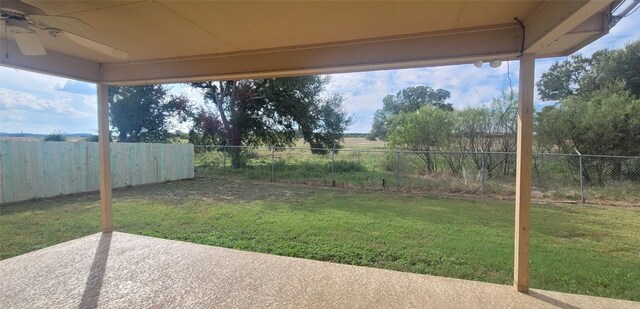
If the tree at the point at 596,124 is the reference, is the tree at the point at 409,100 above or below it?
above

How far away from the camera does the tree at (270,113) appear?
11.8m

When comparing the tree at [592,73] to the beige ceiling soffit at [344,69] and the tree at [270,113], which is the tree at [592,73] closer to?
the tree at [270,113]

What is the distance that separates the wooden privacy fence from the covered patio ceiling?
4246 millimetres

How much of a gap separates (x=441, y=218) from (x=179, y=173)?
26.3 ft

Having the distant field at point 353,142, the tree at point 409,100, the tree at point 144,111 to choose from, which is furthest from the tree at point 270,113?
the tree at point 409,100

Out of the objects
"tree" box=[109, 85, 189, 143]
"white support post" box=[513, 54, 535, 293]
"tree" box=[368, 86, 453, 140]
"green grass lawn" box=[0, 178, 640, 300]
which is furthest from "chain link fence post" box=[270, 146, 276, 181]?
"white support post" box=[513, 54, 535, 293]

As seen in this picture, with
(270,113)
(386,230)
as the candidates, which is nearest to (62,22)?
(386,230)

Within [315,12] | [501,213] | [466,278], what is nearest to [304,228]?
[466,278]

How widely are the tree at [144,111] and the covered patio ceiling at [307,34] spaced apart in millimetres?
10368

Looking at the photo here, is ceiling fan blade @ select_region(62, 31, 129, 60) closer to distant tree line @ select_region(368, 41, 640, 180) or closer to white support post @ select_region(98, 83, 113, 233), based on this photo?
white support post @ select_region(98, 83, 113, 233)

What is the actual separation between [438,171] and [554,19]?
7286 millimetres

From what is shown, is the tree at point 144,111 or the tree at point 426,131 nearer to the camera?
the tree at point 426,131

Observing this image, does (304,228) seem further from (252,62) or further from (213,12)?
(213,12)

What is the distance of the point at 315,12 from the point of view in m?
2.07
